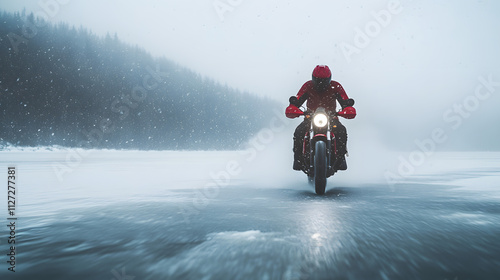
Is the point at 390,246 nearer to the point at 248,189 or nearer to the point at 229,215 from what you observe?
the point at 229,215

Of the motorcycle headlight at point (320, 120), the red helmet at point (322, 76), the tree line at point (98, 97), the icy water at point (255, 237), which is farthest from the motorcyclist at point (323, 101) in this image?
the tree line at point (98, 97)

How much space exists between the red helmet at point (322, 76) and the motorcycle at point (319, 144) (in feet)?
1.79

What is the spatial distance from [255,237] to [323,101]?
16.6 ft

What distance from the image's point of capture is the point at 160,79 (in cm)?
10094

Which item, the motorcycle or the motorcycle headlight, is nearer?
the motorcycle

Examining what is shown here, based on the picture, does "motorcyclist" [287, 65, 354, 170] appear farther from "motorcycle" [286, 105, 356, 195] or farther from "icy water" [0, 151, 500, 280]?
"icy water" [0, 151, 500, 280]

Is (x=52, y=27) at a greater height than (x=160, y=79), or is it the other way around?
(x=52, y=27)

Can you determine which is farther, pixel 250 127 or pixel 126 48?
pixel 250 127

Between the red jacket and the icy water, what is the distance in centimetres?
187

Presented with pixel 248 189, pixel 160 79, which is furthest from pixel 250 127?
pixel 248 189

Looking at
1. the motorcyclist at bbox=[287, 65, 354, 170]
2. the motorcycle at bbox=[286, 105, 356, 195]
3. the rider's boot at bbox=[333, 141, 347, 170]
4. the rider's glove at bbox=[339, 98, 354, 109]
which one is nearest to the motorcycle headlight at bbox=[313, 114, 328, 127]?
the motorcycle at bbox=[286, 105, 356, 195]

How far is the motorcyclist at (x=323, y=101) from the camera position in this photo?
842 cm

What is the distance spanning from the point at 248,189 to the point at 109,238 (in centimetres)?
543

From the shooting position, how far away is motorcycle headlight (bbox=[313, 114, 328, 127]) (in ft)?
26.5
